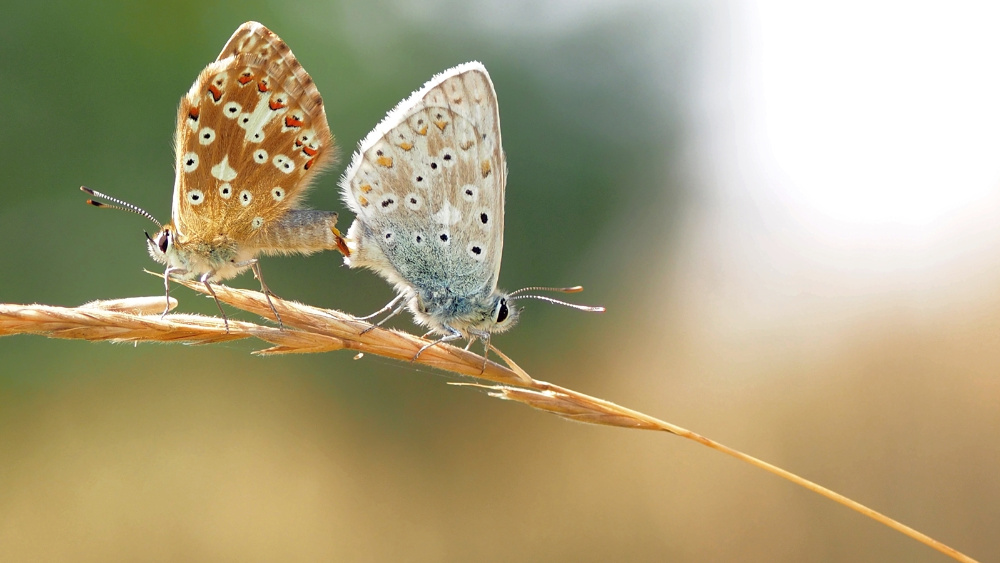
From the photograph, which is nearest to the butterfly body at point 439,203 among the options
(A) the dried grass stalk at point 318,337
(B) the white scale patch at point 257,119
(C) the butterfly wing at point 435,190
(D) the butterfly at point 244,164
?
(C) the butterfly wing at point 435,190

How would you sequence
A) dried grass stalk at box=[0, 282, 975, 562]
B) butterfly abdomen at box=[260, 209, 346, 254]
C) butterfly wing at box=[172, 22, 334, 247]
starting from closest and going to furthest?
dried grass stalk at box=[0, 282, 975, 562] → butterfly wing at box=[172, 22, 334, 247] → butterfly abdomen at box=[260, 209, 346, 254]

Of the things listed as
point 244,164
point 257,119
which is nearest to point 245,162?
point 244,164

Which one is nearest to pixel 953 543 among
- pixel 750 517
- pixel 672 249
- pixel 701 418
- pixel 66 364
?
pixel 750 517

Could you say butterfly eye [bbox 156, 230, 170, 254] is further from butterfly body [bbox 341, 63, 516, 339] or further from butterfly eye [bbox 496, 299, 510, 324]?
butterfly eye [bbox 496, 299, 510, 324]

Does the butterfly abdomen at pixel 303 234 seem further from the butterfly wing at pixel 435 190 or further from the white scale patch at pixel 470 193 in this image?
the white scale patch at pixel 470 193

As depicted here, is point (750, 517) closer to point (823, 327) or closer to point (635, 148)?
point (823, 327)

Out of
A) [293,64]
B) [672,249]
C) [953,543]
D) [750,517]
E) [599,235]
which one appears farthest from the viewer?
[672,249]

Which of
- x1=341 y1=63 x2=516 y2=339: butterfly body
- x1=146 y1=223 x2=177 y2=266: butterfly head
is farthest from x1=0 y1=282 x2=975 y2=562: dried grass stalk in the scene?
x1=341 y1=63 x2=516 y2=339: butterfly body

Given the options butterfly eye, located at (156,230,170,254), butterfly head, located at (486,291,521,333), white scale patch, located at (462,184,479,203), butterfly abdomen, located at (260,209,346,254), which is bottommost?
butterfly head, located at (486,291,521,333)
